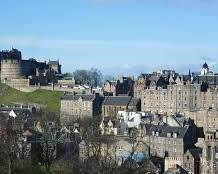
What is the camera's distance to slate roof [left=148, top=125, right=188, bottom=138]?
8179 centimetres

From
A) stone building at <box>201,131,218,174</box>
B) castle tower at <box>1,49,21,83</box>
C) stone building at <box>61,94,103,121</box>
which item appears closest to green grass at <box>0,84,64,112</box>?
stone building at <box>61,94,103,121</box>

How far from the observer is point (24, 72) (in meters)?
156

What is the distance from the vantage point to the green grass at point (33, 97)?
131 meters

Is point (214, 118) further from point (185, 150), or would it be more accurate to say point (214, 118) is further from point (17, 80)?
point (17, 80)

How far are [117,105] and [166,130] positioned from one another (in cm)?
3173

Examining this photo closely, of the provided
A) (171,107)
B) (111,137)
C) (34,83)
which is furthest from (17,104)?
(111,137)

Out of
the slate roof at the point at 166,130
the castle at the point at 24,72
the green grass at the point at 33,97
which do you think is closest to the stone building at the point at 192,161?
the slate roof at the point at 166,130

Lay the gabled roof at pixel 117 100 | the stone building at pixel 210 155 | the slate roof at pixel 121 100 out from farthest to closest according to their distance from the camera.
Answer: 1. the gabled roof at pixel 117 100
2. the slate roof at pixel 121 100
3. the stone building at pixel 210 155

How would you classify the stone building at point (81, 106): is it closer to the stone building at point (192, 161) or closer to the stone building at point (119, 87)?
the stone building at point (119, 87)

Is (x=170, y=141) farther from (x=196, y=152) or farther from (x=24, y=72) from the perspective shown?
(x=24, y=72)

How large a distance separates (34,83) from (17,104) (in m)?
11.6

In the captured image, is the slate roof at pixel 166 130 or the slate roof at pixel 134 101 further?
the slate roof at pixel 134 101

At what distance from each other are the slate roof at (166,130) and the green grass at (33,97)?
42.5 metres

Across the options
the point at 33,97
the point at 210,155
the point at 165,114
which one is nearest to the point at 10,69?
the point at 33,97
